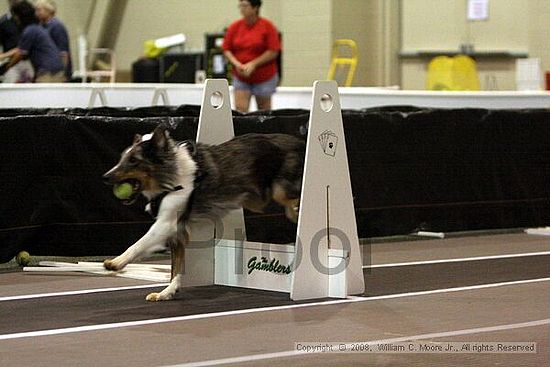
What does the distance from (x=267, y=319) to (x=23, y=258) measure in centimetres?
240

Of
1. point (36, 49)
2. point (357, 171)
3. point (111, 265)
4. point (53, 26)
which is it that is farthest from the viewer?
point (53, 26)

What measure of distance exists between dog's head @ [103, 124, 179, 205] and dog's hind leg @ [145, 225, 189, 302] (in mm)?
280

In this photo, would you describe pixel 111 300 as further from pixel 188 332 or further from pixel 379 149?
pixel 379 149

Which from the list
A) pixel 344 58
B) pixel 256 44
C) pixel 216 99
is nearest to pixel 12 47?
pixel 256 44

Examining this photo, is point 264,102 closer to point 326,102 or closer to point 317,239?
point 326,102

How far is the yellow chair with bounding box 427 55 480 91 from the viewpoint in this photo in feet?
→ 59.8

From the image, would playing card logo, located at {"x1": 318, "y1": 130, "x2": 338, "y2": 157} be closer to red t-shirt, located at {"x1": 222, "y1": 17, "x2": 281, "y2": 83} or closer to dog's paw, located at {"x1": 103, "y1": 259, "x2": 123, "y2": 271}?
dog's paw, located at {"x1": 103, "y1": 259, "x2": 123, "y2": 271}

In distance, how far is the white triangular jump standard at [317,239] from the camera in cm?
598

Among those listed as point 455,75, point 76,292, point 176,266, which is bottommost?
point 76,292

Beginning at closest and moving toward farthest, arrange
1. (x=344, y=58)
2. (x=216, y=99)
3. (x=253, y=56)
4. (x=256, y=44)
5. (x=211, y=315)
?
(x=211, y=315) → (x=216, y=99) → (x=256, y=44) → (x=253, y=56) → (x=344, y=58)

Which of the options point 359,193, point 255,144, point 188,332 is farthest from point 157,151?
point 359,193

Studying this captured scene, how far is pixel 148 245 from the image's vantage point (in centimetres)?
571

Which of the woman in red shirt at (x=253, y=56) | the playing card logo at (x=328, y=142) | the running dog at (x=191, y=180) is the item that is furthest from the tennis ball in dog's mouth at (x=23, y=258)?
the woman in red shirt at (x=253, y=56)

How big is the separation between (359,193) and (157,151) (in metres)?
3.27
